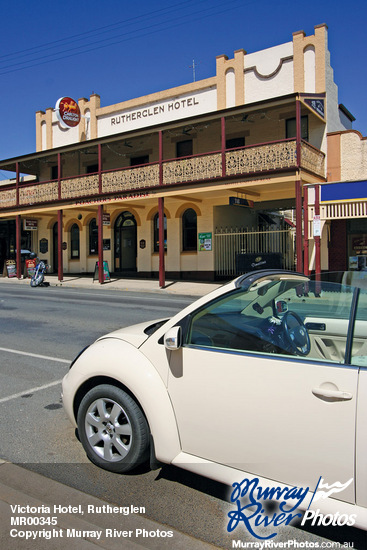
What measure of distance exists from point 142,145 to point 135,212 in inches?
136

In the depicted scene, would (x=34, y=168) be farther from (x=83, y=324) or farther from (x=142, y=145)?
(x=83, y=324)

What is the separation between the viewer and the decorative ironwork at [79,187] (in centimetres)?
2214

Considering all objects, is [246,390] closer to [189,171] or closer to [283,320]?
[283,320]

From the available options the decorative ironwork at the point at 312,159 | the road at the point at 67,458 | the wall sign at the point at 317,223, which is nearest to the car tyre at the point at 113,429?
the road at the point at 67,458

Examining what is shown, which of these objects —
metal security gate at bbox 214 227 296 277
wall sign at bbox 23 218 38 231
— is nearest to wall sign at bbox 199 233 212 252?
metal security gate at bbox 214 227 296 277

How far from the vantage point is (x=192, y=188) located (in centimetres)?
1872

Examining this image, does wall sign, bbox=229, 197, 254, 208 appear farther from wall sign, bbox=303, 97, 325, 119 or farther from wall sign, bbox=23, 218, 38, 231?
wall sign, bbox=23, 218, 38, 231

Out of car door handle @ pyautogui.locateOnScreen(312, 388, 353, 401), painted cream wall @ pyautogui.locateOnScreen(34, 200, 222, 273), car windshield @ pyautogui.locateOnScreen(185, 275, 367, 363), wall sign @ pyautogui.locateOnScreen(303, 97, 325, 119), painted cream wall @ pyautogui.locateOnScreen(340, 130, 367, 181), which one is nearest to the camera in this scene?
car door handle @ pyautogui.locateOnScreen(312, 388, 353, 401)

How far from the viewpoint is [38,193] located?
24438 millimetres

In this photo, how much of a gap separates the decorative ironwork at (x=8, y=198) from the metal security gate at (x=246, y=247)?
486 inches

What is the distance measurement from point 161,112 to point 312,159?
858 cm

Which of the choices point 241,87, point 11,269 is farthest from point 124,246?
point 241,87

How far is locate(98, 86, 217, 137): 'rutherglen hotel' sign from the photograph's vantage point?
2112 cm

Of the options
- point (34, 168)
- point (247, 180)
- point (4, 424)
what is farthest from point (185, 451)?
point (34, 168)
